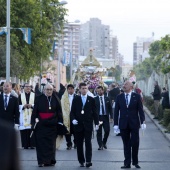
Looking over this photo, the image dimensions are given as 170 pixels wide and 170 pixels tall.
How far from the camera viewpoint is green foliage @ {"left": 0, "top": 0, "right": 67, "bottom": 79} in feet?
126

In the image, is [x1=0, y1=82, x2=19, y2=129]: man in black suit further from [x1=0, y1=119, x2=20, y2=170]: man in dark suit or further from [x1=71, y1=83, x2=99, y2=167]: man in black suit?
[x1=0, y1=119, x2=20, y2=170]: man in dark suit

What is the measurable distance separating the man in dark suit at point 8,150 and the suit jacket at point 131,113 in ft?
35.0

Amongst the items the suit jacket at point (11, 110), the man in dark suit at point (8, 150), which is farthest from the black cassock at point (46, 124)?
the man in dark suit at point (8, 150)

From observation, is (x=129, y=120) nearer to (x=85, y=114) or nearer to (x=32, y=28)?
(x=85, y=114)

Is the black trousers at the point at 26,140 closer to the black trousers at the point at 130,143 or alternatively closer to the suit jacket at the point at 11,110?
the suit jacket at the point at 11,110

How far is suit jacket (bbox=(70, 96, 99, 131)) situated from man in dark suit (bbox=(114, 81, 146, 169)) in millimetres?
594

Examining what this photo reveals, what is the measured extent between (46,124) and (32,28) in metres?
26.9

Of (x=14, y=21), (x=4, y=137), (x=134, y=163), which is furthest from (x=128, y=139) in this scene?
(x=14, y=21)

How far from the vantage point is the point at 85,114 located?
1285cm

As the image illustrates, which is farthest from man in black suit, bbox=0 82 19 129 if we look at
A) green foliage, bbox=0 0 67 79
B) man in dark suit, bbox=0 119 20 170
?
green foliage, bbox=0 0 67 79

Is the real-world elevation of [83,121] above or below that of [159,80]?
above

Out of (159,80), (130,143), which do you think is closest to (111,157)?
(130,143)

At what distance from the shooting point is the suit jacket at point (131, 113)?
40.4 ft

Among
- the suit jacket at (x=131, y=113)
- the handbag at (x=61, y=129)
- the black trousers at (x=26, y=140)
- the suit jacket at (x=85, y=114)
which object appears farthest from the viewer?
the black trousers at (x=26, y=140)
